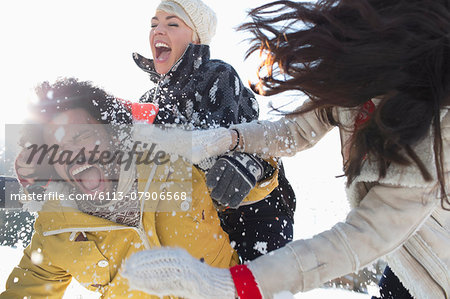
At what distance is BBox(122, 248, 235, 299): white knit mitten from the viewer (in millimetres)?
1009

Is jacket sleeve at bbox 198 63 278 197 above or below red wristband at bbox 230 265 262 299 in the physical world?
above

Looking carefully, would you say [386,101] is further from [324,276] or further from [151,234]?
[151,234]

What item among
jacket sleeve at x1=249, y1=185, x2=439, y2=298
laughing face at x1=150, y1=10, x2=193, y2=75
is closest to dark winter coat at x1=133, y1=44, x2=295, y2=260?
laughing face at x1=150, y1=10, x2=193, y2=75

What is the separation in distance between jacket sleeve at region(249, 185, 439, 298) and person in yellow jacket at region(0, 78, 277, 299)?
2.64 feet

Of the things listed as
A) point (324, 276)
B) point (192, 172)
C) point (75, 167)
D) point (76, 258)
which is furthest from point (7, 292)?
point (324, 276)

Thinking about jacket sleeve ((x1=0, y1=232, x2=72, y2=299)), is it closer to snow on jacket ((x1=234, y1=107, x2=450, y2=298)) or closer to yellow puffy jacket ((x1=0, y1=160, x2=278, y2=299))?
yellow puffy jacket ((x1=0, y1=160, x2=278, y2=299))

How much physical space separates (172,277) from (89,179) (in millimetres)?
1102

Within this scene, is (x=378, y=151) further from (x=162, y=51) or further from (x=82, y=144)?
(x=162, y=51)

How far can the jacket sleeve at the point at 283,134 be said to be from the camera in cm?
172

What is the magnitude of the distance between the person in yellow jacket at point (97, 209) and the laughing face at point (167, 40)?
0.88 m

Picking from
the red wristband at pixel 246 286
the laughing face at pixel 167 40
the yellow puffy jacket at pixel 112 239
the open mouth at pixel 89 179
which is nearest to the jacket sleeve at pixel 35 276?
the yellow puffy jacket at pixel 112 239

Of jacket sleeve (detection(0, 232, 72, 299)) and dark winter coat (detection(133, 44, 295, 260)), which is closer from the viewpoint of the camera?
jacket sleeve (detection(0, 232, 72, 299))

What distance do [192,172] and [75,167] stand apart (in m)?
0.59

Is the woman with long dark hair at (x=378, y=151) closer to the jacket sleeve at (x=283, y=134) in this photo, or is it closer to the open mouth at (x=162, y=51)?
the jacket sleeve at (x=283, y=134)
